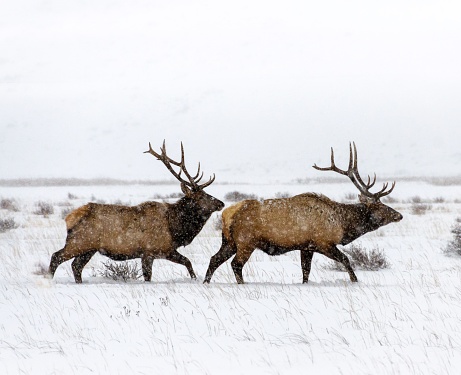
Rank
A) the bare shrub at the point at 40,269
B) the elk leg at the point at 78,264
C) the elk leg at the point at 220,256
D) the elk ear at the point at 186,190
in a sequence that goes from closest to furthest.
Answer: the elk leg at the point at 220,256, the elk leg at the point at 78,264, the elk ear at the point at 186,190, the bare shrub at the point at 40,269

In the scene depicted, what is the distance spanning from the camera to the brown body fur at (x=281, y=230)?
26.7ft

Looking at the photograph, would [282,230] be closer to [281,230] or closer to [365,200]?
[281,230]

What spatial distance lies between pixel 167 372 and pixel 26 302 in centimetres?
281

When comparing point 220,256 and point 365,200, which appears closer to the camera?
point 220,256

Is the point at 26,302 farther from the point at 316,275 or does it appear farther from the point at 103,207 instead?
the point at 316,275

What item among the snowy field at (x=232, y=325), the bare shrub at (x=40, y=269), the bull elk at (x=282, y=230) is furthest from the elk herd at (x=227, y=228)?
the bare shrub at (x=40, y=269)

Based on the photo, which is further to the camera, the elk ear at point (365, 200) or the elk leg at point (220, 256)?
the elk ear at point (365, 200)

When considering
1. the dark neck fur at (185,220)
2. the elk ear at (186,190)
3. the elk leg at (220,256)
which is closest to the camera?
the elk leg at (220,256)

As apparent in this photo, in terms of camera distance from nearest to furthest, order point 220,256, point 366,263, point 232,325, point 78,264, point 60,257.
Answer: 1. point 232,325
2. point 220,256
3. point 60,257
4. point 78,264
5. point 366,263

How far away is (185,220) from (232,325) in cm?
292

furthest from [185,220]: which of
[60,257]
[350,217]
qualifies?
[350,217]

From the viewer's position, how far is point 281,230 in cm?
810

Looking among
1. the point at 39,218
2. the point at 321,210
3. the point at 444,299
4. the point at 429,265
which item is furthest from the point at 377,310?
the point at 39,218

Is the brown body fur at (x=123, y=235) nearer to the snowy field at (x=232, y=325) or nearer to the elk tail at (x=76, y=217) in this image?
the elk tail at (x=76, y=217)
